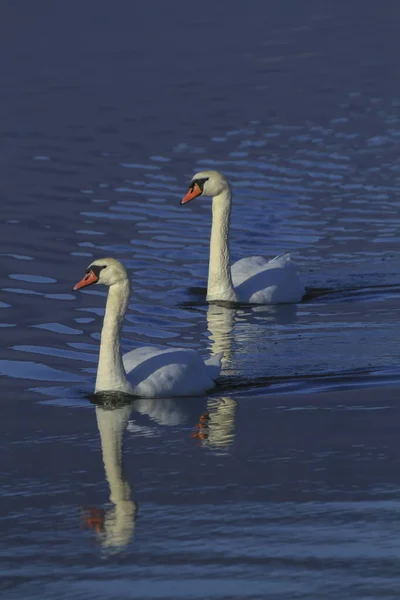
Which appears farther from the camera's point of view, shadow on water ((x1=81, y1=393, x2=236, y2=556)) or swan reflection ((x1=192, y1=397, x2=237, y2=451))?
swan reflection ((x1=192, y1=397, x2=237, y2=451))

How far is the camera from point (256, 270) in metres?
16.8

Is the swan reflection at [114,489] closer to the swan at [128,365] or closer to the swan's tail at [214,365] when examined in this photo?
the swan at [128,365]

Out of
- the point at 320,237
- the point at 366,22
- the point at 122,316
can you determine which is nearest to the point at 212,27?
the point at 366,22

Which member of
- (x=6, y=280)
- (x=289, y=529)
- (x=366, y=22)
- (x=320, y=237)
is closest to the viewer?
(x=289, y=529)

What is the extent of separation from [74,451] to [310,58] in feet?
86.8

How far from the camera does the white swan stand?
16375mm

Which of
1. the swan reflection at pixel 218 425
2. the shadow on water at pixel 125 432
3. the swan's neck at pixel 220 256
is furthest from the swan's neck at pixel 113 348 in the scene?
the swan's neck at pixel 220 256

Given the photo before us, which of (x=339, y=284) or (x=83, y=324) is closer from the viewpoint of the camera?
(x=83, y=324)

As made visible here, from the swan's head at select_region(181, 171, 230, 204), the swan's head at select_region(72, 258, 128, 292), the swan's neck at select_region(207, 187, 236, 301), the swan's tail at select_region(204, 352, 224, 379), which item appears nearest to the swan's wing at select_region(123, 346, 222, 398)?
the swan's tail at select_region(204, 352, 224, 379)

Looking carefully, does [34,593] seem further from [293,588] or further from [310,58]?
[310,58]

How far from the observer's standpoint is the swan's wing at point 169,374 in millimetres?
12336

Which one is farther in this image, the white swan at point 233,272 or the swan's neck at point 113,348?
the white swan at point 233,272

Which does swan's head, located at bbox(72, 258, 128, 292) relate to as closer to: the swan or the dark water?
the swan

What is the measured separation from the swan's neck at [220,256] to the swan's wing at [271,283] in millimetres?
191
